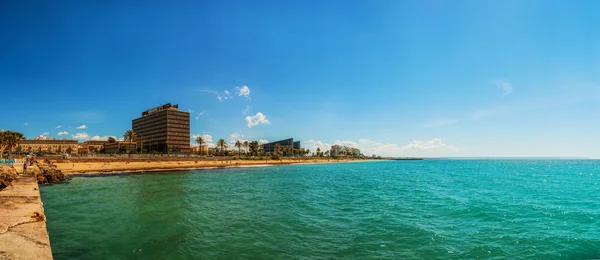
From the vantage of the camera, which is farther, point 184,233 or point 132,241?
point 184,233

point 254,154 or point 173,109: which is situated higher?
point 173,109

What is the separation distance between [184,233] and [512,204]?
87.4ft

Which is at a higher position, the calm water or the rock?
the rock

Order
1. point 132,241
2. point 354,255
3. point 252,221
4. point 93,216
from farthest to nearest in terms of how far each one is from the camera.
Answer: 1. point 93,216
2. point 252,221
3. point 132,241
4. point 354,255

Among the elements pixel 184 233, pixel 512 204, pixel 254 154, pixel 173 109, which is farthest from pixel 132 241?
pixel 173 109

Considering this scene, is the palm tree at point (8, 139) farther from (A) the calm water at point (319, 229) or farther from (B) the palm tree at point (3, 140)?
(A) the calm water at point (319, 229)

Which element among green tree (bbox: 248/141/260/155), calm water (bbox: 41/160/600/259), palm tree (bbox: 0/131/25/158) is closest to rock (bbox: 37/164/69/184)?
calm water (bbox: 41/160/600/259)

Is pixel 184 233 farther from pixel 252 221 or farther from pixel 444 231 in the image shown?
pixel 444 231

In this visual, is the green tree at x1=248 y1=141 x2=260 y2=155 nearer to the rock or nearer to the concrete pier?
the rock

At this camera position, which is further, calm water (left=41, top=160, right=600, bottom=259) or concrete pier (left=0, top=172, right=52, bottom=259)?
calm water (left=41, top=160, right=600, bottom=259)

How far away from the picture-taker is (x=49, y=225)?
54.2 feet

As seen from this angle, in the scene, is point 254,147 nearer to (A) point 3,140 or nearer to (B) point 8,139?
(B) point 8,139

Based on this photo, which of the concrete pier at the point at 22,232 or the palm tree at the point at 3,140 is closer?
the concrete pier at the point at 22,232

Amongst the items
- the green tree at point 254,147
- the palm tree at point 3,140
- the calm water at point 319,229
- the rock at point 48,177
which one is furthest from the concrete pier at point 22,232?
the green tree at point 254,147
